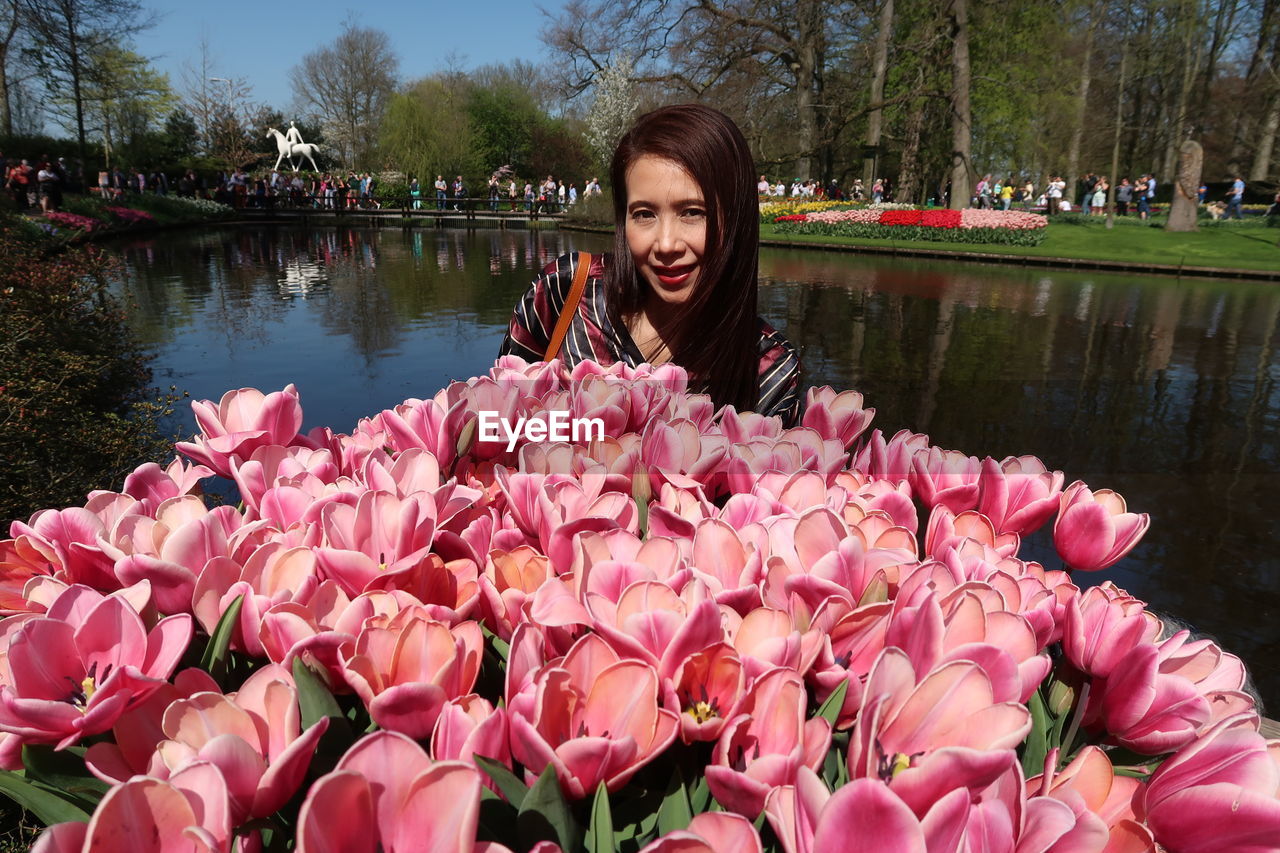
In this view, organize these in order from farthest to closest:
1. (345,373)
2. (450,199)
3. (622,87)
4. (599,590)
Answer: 1. (622,87)
2. (450,199)
3. (345,373)
4. (599,590)

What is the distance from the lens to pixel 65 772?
2.25 ft

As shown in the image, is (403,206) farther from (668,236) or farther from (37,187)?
(668,236)

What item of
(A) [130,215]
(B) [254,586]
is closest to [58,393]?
(B) [254,586]

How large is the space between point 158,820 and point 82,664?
267 millimetres

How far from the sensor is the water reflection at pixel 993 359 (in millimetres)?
5898

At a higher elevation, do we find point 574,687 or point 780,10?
point 780,10

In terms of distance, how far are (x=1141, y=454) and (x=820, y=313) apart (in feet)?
25.0

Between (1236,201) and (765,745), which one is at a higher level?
(1236,201)

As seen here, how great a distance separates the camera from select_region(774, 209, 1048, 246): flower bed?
26.1 meters

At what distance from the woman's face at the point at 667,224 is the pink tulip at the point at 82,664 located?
69.3 inches

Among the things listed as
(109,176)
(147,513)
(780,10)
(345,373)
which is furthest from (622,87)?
(147,513)


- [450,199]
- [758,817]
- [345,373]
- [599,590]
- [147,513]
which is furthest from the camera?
[450,199]

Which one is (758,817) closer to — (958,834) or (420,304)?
(958,834)

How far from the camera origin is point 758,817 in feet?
2.14
